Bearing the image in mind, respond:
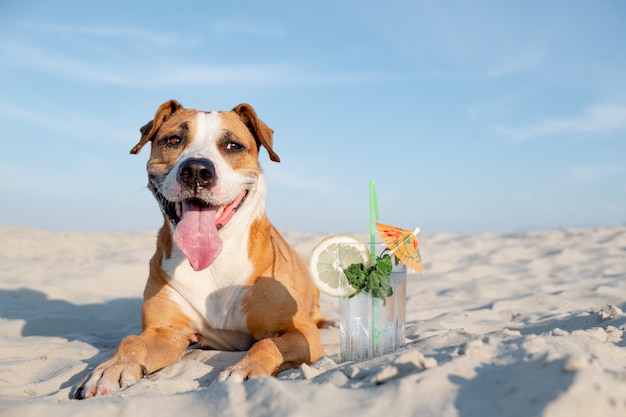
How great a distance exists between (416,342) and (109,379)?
5.31 ft

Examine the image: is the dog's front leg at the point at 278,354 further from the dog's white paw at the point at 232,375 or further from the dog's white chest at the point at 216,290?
the dog's white chest at the point at 216,290

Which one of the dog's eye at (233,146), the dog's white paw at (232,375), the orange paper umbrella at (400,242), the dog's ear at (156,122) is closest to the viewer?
the dog's white paw at (232,375)

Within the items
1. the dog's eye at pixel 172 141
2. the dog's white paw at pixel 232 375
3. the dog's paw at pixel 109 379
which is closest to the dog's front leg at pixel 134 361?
the dog's paw at pixel 109 379

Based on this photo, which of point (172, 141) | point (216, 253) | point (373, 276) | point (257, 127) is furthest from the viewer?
point (257, 127)

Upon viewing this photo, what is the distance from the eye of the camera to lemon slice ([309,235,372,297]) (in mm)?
3111

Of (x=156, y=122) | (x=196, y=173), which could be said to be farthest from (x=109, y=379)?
(x=156, y=122)

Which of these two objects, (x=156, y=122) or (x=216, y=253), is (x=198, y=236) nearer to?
(x=216, y=253)

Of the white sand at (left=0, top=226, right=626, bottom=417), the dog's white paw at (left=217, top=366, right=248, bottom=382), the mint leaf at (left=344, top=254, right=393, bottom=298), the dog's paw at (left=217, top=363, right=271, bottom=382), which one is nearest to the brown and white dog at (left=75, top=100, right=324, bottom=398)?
the white sand at (left=0, top=226, right=626, bottom=417)

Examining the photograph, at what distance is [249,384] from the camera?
2250 mm

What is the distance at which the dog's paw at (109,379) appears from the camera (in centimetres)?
279

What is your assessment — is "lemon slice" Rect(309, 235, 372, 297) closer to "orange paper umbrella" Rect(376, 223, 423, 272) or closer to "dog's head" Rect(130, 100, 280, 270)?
"orange paper umbrella" Rect(376, 223, 423, 272)

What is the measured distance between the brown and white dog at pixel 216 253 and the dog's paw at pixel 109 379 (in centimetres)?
28

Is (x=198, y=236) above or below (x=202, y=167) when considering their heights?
below

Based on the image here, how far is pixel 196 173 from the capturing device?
11.2 feet
